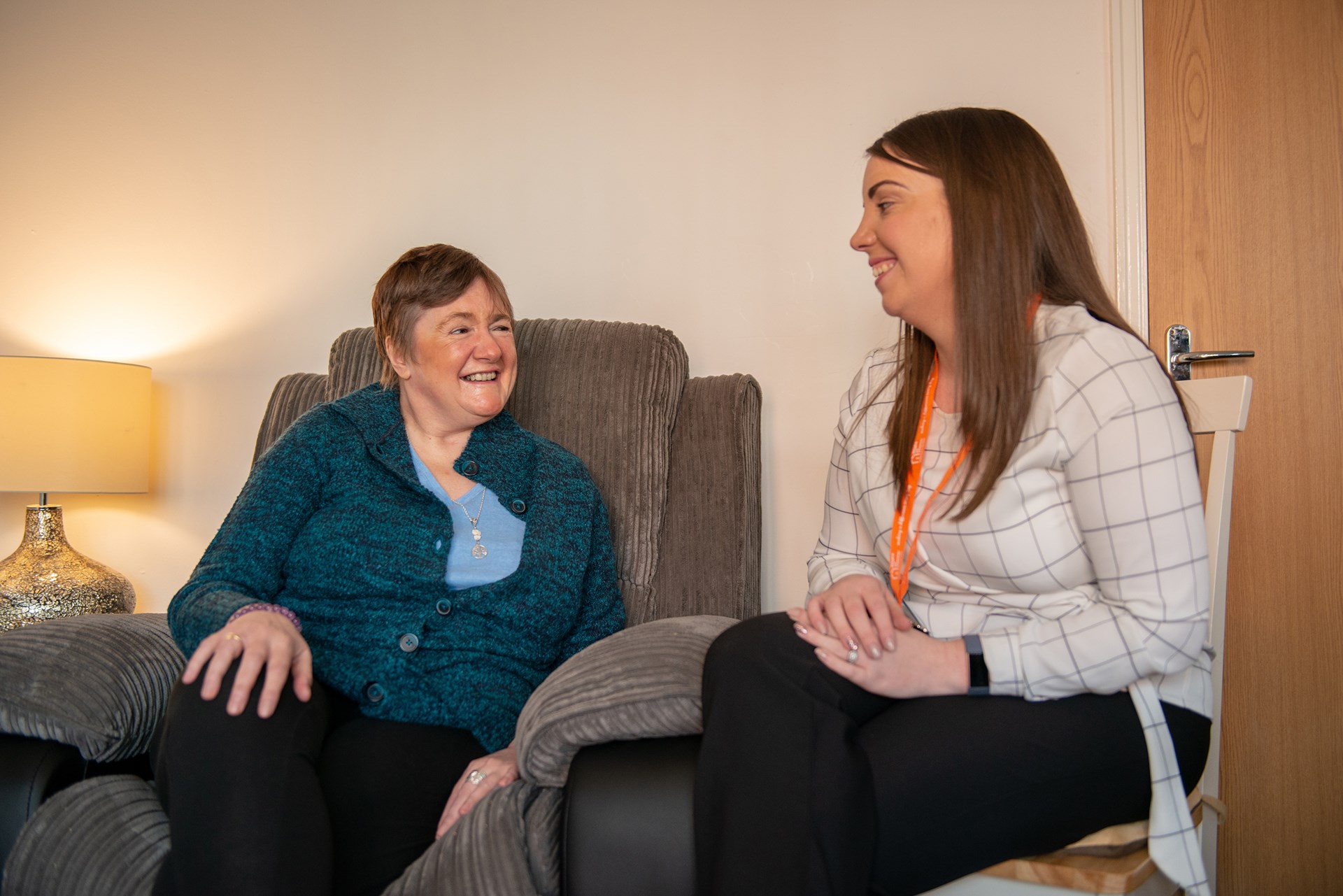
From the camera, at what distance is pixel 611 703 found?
113cm

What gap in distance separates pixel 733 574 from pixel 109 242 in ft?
6.50

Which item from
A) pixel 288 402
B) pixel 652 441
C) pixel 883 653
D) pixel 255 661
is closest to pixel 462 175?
pixel 288 402

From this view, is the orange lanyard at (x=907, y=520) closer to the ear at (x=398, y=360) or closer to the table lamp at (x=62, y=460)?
the ear at (x=398, y=360)

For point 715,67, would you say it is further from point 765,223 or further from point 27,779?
point 27,779

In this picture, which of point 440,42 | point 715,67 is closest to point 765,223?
point 715,67

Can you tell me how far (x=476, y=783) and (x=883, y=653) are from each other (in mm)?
563

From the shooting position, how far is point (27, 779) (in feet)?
4.15

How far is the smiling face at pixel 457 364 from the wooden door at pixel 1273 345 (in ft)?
4.21

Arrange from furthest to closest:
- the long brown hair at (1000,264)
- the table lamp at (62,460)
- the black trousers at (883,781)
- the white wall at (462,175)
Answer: the table lamp at (62,460) → the white wall at (462,175) → the long brown hair at (1000,264) → the black trousers at (883,781)

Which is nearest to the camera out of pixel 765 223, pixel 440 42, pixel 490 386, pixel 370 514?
pixel 370 514

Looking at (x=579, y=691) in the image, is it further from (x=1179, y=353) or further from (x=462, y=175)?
(x=462, y=175)

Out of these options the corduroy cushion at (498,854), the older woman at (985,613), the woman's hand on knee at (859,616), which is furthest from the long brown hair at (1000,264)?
the corduroy cushion at (498,854)

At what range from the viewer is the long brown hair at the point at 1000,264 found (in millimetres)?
1118

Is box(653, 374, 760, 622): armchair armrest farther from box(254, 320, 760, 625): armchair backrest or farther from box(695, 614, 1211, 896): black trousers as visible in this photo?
box(695, 614, 1211, 896): black trousers
